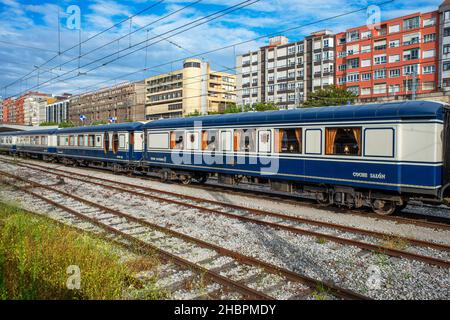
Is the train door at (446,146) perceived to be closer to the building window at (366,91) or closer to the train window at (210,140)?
the train window at (210,140)

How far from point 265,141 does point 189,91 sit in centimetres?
8230

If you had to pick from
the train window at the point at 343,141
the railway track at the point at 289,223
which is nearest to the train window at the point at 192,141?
the railway track at the point at 289,223

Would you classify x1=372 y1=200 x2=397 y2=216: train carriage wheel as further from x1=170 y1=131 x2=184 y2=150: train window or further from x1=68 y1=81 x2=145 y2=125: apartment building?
x1=68 y1=81 x2=145 y2=125: apartment building

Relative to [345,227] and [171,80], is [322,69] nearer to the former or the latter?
[171,80]

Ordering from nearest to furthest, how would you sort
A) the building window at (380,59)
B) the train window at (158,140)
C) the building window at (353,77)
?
the train window at (158,140), the building window at (380,59), the building window at (353,77)

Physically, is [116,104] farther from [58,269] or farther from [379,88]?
[58,269]

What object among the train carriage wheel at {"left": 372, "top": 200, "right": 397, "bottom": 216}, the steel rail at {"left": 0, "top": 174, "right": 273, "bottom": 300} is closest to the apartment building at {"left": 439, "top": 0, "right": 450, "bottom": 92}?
the train carriage wheel at {"left": 372, "top": 200, "right": 397, "bottom": 216}

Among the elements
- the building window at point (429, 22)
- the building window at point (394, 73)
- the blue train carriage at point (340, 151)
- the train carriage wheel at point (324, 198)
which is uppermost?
the building window at point (429, 22)

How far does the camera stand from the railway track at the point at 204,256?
20.1ft

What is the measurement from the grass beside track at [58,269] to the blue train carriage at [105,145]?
48.2 ft

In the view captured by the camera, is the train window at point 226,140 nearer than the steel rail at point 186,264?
No

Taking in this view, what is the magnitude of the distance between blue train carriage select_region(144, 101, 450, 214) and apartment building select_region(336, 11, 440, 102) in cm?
4401

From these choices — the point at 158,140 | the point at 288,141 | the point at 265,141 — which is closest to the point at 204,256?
the point at 288,141

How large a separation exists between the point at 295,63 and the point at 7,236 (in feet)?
247
